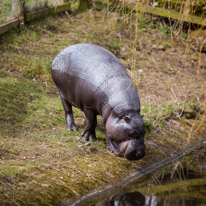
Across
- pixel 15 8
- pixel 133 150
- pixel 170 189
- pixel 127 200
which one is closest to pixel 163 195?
pixel 170 189

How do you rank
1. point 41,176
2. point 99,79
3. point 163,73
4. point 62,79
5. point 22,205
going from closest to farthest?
point 22,205 → point 41,176 → point 99,79 → point 62,79 → point 163,73

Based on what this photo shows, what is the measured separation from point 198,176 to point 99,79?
203 cm

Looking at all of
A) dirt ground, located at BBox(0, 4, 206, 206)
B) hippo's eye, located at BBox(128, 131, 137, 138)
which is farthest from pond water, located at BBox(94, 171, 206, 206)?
hippo's eye, located at BBox(128, 131, 137, 138)

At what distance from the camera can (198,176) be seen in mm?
5566

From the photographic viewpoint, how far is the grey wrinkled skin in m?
5.05

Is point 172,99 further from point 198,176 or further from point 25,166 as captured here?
point 25,166

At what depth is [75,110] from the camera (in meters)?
7.41

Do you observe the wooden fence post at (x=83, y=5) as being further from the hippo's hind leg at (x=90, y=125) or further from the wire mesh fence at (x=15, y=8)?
the hippo's hind leg at (x=90, y=125)

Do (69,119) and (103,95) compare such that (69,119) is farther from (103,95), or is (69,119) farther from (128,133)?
(128,133)

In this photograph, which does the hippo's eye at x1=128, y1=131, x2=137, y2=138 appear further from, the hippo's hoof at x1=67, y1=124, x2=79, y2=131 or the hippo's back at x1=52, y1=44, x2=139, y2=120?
the hippo's hoof at x1=67, y1=124, x2=79, y2=131

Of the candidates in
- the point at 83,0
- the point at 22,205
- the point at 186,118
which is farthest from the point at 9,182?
the point at 83,0

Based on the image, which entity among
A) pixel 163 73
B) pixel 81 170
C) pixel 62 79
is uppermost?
pixel 62 79

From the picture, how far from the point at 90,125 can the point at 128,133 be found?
3.10 feet

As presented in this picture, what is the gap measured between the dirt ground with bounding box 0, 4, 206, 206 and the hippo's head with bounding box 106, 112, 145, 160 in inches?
15.4
